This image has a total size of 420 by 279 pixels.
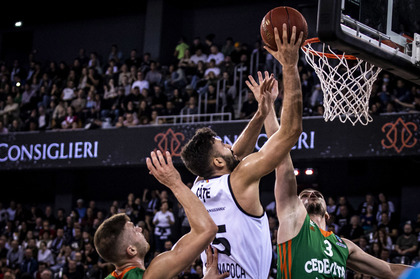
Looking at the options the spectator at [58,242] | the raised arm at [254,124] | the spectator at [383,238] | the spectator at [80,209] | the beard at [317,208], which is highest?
the raised arm at [254,124]

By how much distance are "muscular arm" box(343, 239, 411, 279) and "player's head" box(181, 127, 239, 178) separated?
1.22 metres

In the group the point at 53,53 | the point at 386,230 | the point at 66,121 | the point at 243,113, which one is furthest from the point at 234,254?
the point at 53,53

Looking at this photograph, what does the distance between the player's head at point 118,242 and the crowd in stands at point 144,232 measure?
5874mm

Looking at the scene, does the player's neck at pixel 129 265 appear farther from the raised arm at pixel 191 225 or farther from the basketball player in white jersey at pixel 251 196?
the basketball player in white jersey at pixel 251 196

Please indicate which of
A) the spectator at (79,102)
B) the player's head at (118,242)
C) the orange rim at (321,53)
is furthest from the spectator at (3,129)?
the player's head at (118,242)

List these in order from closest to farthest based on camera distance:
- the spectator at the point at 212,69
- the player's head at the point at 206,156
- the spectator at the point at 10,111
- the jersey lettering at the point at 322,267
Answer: the player's head at the point at 206,156 < the jersey lettering at the point at 322,267 < the spectator at the point at 212,69 < the spectator at the point at 10,111

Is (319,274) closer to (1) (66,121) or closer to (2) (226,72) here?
(2) (226,72)

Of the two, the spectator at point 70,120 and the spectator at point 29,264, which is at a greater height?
the spectator at point 70,120

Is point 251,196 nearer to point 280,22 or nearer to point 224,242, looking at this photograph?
point 224,242

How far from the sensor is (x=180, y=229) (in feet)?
46.3

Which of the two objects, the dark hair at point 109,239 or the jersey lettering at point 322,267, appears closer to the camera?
the dark hair at point 109,239

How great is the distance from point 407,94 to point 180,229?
546 cm

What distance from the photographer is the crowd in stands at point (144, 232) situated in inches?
447

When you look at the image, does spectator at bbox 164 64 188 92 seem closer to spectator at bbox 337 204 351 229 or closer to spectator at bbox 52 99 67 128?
spectator at bbox 52 99 67 128
